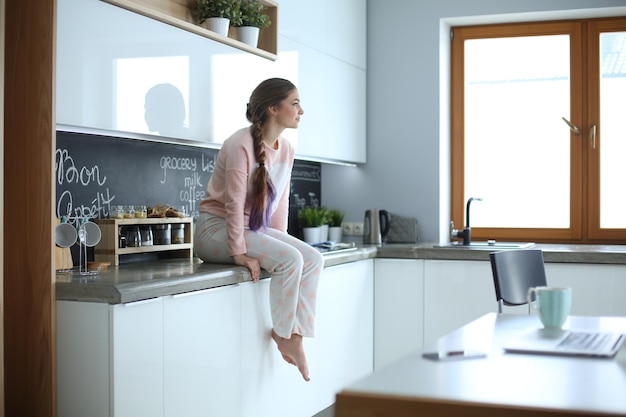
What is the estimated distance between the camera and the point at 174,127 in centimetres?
297

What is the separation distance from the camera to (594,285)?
398 cm

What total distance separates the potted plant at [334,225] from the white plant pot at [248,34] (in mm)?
1546

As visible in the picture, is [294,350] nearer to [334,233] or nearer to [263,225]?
[263,225]

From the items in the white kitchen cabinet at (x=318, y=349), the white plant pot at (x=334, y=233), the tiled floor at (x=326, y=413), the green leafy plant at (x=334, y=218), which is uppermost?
the green leafy plant at (x=334, y=218)

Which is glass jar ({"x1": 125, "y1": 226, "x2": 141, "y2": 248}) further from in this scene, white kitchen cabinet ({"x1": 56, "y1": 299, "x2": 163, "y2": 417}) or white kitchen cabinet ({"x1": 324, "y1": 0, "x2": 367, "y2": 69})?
→ white kitchen cabinet ({"x1": 324, "y1": 0, "x2": 367, "y2": 69})

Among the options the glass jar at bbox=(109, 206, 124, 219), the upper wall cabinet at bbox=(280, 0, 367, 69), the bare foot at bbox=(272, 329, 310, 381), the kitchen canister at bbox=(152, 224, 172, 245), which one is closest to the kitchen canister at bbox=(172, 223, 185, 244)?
the kitchen canister at bbox=(152, 224, 172, 245)

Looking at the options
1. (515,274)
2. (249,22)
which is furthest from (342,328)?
(249,22)

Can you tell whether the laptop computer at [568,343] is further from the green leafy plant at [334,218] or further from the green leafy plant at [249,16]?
the green leafy plant at [334,218]

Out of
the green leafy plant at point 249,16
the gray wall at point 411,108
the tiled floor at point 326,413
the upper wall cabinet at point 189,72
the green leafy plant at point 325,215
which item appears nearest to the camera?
the upper wall cabinet at point 189,72

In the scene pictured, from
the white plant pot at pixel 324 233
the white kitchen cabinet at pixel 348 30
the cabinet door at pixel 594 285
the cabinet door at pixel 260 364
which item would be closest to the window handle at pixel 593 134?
the cabinet door at pixel 594 285

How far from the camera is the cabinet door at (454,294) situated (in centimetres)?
418

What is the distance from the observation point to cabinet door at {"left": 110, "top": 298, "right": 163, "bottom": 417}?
228 centimetres

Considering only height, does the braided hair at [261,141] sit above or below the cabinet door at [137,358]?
above

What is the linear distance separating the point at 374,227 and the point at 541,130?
111 cm
